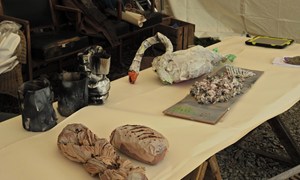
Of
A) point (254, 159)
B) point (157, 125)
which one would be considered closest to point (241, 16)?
point (254, 159)

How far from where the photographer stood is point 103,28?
125 inches

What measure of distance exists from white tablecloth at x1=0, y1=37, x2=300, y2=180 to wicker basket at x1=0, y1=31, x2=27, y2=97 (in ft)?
3.51

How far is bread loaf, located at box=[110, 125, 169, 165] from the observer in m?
1.04

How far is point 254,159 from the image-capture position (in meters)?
2.14

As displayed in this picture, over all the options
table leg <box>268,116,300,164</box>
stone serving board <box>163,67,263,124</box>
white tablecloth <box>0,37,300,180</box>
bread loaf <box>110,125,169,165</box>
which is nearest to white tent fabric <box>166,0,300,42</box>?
table leg <box>268,116,300,164</box>

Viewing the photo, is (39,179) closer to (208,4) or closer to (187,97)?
(187,97)

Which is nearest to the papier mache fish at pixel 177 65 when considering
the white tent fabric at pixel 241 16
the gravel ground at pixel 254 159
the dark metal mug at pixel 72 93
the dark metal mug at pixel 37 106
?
the dark metal mug at pixel 72 93

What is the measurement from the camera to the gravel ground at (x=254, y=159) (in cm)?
201

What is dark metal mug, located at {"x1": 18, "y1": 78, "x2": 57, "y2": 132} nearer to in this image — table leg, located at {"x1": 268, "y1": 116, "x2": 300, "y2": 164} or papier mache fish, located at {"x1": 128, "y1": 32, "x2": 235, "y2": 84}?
papier mache fish, located at {"x1": 128, "y1": 32, "x2": 235, "y2": 84}

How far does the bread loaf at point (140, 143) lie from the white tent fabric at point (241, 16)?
3.19 m

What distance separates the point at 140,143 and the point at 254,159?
124 centimetres

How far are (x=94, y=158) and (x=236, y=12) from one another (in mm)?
3594

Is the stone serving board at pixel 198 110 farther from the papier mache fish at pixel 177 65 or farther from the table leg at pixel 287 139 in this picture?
the table leg at pixel 287 139

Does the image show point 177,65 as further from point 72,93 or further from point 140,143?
point 140,143
